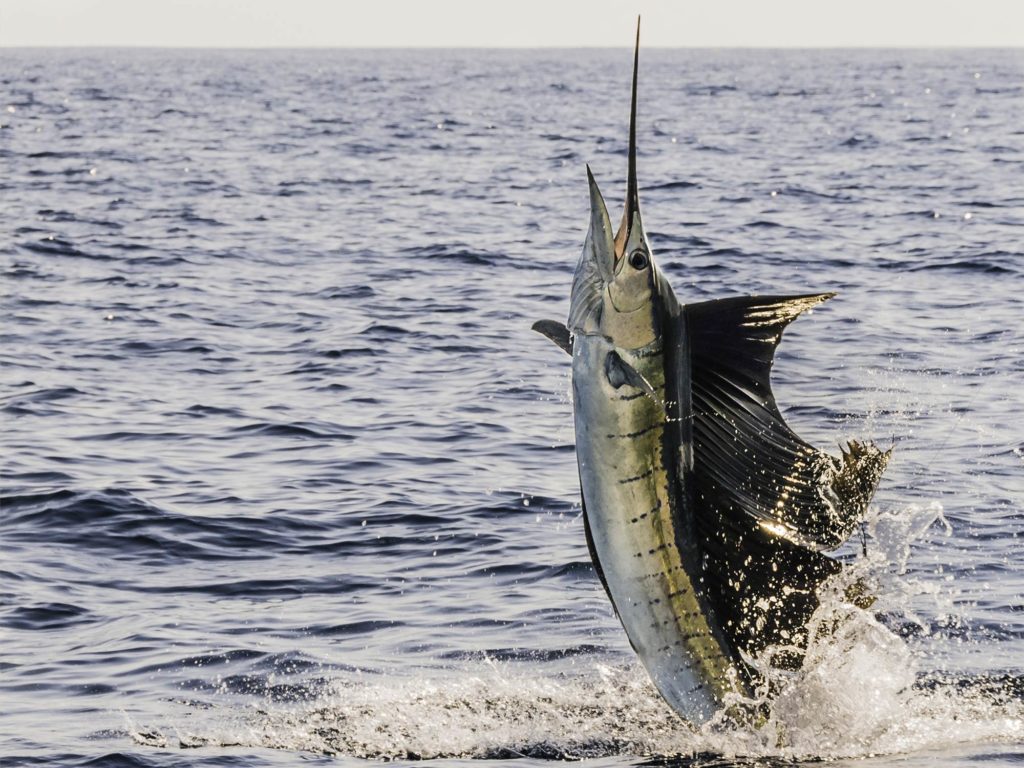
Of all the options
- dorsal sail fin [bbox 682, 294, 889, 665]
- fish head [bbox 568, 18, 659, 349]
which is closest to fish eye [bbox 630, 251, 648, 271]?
fish head [bbox 568, 18, 659, 349]

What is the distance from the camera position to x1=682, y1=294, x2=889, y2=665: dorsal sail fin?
6395mm

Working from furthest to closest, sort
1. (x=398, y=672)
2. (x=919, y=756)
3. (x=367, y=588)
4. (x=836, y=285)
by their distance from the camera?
(x=836, y=285)
(x=367, y=588)
(x=398, y=672)
(x=919, y=756)

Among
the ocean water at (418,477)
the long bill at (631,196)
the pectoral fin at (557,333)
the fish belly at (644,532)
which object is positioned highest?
the long bill at (631,196)

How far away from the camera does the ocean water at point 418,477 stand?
887 centimetres

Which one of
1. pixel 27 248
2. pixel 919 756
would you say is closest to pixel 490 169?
pixel 27 248

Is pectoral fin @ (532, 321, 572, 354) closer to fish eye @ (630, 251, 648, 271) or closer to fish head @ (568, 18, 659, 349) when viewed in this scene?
fish head @ (568, 18, 659, 349)

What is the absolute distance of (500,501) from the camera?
44.0 ft

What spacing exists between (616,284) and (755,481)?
4.09 ft

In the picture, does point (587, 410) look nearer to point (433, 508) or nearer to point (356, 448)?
point (433, 508)

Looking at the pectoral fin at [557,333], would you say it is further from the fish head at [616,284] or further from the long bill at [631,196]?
the long bill at [631,196]

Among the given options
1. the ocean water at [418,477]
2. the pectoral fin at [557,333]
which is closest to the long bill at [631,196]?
the pectoral fin at [557,333]

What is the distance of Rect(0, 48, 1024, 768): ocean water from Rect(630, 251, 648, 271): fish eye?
2.07 meters

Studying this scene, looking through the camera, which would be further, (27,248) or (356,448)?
(27,248)

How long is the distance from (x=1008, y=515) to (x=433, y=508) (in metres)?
4.37
